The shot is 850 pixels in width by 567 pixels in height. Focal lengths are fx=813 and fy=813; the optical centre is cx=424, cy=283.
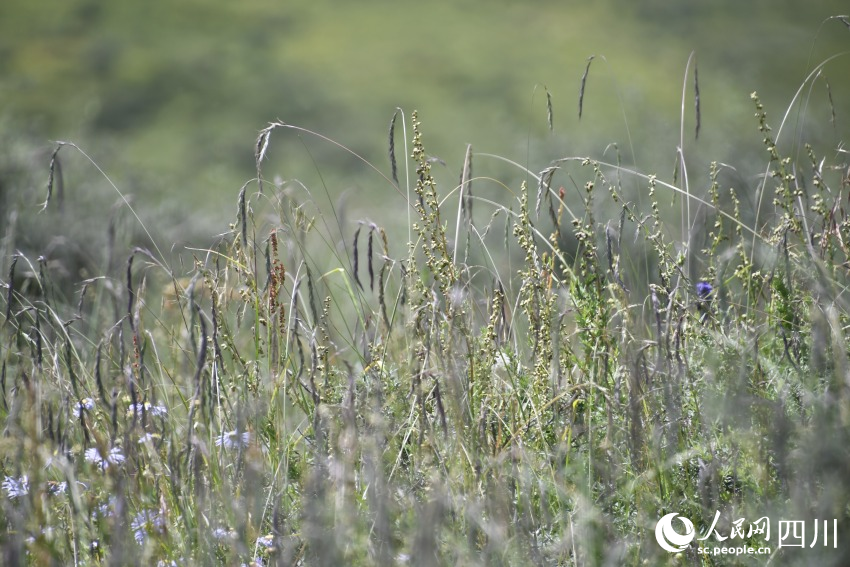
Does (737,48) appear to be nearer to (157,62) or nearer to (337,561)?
(157,62)

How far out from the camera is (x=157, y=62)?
4794cm

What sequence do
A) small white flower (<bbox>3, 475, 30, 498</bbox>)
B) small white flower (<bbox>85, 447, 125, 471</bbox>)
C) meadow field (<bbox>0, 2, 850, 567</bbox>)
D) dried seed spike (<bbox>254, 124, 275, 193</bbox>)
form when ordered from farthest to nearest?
dried seed spike (<bbox>254, 124, 275, 193</bbox>)
small white flower (<bbox>85, 447, 125, 471</bbox>)
small white flower (<bbox>3, 475, 30, 498</bbox>)
meadow field (<bbox>0, 2, 850, 567</bbox>)

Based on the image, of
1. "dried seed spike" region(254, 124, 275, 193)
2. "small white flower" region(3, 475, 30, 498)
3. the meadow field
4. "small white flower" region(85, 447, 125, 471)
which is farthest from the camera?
"dried seed spike" region(254, 124, 275, 193)

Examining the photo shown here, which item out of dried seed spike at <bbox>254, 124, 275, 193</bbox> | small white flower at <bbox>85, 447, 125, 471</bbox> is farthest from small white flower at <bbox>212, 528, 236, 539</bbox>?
dried seed spike at <bbox>254, 124, 275, 193</bbox>

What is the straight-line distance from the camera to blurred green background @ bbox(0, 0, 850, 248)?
40.1 meters

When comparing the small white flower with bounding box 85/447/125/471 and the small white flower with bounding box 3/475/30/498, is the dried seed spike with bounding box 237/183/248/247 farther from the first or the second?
the small white flower with bounding box 3/475/30/498

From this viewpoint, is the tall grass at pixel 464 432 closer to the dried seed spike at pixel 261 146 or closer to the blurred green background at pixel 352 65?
the dried seed spike at pixel 261 146

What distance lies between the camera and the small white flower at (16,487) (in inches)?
76.2

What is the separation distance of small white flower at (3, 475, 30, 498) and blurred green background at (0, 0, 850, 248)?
31016 millimetres

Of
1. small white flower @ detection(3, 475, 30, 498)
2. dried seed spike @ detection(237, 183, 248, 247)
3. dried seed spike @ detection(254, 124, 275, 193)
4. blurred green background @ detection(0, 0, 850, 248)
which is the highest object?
dried seed spike @ detection(254, 124, 275, 193)

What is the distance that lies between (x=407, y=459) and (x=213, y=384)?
23.7 inches

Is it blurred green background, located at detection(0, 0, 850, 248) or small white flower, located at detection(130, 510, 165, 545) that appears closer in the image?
small white flower, located at detection(130, 510, 165, 545)

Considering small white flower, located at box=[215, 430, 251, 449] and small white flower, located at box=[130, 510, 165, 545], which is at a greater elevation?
small white flower, located at box=[215, 430, 251, 449]

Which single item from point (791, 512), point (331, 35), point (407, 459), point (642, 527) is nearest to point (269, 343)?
point (407, 459)
